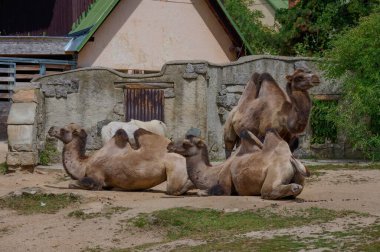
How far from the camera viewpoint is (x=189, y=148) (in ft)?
44.1

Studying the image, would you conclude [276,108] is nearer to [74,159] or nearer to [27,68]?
[74,159]

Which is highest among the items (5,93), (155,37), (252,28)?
(252,28)

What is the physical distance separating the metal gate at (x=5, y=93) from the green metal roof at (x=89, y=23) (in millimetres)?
1656

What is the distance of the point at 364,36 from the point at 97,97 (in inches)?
223

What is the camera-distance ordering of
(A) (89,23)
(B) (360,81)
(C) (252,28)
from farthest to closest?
1. (C) (252,28)
2. (A) (89,23)
3. (B) (360,81)

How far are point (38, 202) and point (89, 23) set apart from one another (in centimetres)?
1388

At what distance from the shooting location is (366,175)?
52.7 ft

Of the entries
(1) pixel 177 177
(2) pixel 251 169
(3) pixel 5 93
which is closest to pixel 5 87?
(3) pixel 5 93

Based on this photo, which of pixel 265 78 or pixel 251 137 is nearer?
pixel 251 137

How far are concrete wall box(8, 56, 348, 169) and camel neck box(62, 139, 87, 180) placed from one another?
4.87 metres

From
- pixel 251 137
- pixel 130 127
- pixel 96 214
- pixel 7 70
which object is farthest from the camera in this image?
pixel 7 70

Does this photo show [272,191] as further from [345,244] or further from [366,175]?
[366,175]

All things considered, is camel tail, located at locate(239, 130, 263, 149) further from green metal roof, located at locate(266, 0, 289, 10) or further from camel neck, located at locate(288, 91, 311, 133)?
green metal roof, located at locate(266, 0, 289, 10)

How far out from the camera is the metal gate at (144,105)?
21.3 meters
